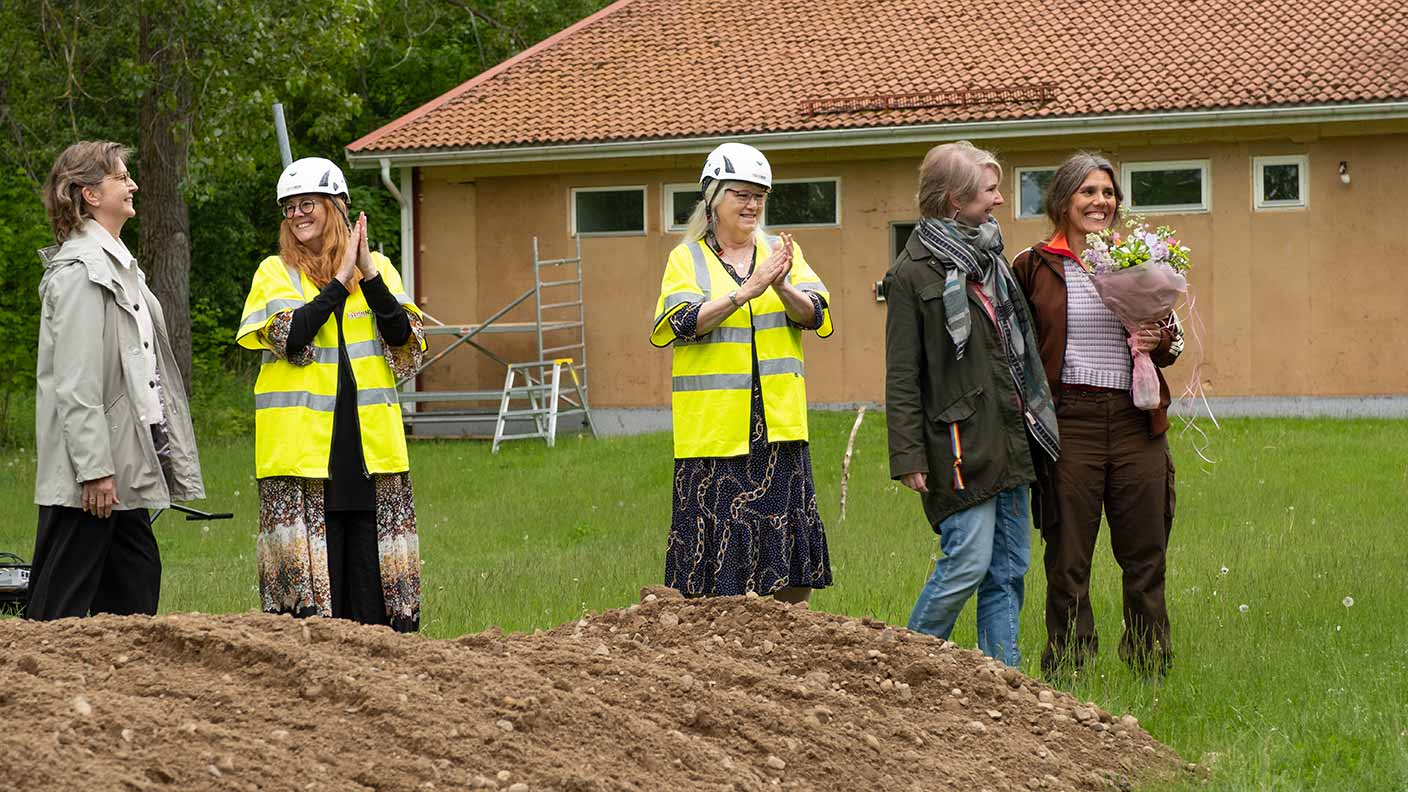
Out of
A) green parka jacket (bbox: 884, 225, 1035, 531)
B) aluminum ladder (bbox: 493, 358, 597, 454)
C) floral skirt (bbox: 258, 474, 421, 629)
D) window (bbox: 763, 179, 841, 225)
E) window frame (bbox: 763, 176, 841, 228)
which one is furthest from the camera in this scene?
window (bbox: 763, 179, 841, 225)

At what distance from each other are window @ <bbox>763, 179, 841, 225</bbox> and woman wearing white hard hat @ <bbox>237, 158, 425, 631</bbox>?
53.6 feet

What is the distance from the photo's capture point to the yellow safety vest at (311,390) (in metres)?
6.64

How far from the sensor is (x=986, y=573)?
6535mm

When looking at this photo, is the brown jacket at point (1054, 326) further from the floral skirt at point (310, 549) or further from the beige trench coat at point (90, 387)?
the beige trench coat at point (90, 387)

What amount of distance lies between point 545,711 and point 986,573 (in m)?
2.39

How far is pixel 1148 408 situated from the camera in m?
6.65

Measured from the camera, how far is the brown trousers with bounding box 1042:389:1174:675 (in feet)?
22.1

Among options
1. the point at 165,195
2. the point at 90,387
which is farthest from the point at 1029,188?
the point at 90,387

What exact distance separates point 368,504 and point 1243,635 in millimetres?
3917

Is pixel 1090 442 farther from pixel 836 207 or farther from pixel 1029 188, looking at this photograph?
pixel 836 207

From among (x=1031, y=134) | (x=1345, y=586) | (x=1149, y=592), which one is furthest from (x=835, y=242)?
(x=1149, y=592)

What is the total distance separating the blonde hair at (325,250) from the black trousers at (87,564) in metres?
1.13

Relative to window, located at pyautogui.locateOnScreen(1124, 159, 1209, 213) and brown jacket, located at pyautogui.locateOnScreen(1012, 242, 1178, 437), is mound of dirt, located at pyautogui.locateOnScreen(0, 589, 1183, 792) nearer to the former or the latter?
brown jacket, located at pyautogui.locateOnScreen(1012, 242, 1178, 437)

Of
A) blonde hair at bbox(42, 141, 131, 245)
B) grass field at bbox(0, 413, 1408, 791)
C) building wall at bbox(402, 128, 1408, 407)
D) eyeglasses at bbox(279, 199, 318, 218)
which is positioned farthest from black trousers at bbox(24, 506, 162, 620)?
building wall at bbox(402, 128, 1408, 407)
